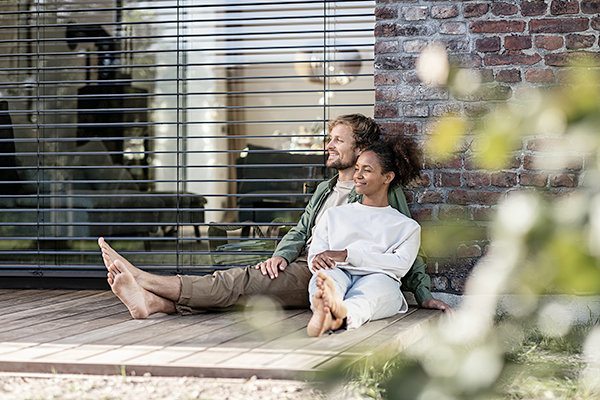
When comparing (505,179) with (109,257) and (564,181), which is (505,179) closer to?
(564,181)

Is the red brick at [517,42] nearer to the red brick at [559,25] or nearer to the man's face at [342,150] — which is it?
the red brick at [559,25]

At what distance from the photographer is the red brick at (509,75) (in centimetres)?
266

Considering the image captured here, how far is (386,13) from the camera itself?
2783 millimetres

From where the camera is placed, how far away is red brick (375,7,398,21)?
2.78 m

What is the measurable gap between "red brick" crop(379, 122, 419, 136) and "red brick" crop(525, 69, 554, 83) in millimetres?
552

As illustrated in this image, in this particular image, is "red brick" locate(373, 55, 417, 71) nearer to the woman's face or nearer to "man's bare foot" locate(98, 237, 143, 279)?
the woman's face

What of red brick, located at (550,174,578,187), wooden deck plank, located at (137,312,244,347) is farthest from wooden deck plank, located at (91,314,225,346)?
red brick, located at (550,174,578,187)

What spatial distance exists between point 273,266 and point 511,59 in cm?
146

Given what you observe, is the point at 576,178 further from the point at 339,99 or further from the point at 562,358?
the point at 339,99

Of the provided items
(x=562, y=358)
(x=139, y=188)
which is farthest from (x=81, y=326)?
(x=139, y=188)

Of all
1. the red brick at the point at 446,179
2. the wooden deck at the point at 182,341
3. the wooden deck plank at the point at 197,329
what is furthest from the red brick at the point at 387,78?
the wooden deck plank at the point at 197,329

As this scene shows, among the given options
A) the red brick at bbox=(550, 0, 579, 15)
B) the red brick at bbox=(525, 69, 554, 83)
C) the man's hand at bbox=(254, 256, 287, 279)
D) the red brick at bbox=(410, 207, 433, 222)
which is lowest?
the man's hand at bbox=(254, 256, 287, 279)

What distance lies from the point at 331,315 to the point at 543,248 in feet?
5.60

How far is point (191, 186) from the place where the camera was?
654cm
